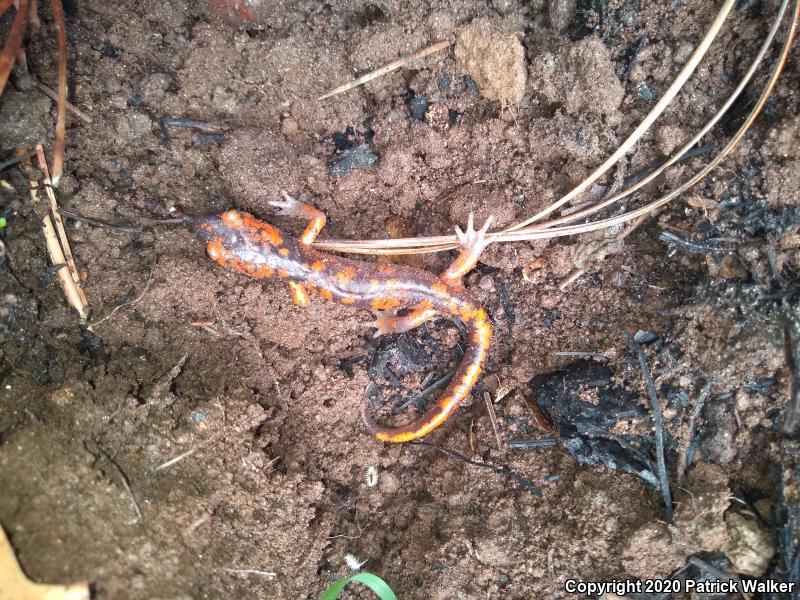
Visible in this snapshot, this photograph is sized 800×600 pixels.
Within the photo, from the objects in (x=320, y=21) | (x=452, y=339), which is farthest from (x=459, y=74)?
(x=452, y=339)

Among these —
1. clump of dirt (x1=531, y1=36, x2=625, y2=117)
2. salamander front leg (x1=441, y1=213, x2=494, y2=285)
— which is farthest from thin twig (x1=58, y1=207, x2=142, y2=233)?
clump of dirt (x1=531, y1=36, x2=625, y2=117)

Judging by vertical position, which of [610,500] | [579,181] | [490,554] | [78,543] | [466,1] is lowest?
[490,554]

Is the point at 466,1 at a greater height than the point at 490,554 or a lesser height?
greater

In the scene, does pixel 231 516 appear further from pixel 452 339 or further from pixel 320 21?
pixel 320 21

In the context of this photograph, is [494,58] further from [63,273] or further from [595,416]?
[63,273]

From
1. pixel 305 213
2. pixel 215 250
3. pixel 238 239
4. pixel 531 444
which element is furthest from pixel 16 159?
pixel 531 444

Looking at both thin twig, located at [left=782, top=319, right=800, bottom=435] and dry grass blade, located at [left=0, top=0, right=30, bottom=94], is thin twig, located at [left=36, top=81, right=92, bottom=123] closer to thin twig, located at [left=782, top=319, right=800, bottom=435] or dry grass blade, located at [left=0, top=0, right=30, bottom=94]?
dry grass blade, located at [left=0, top=0, right=30, bottom=94]

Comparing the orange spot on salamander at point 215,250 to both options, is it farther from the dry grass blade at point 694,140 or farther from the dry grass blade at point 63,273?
the dry grass blade at point 694,140

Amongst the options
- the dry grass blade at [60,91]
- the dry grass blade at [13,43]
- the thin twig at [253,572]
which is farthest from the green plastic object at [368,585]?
Answer: the dry grass blade at [13,43]
